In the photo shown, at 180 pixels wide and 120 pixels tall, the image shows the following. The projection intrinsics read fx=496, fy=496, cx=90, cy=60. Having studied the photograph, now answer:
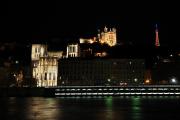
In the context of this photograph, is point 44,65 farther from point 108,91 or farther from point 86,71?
point 108,91

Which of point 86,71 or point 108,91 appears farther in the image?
point 86,71

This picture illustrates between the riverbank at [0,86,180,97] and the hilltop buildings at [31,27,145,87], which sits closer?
the riverbank at [0,86,180,97]

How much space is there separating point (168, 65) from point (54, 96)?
115 ft

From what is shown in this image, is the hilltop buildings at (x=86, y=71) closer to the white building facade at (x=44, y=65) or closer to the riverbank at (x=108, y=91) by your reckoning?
the white building facade at (x=44, y=65)

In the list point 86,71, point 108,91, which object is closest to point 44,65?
point 86,71

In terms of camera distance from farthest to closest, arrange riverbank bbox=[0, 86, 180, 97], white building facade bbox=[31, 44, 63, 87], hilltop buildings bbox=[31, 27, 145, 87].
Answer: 1. white building facade bbox=[31, 44, 63, 87]
2. hilltop buildings bbox=[31, 27, 145, 87]
3. riverbank bbox=[0, 86, 180, 97]

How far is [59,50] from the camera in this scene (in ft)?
436

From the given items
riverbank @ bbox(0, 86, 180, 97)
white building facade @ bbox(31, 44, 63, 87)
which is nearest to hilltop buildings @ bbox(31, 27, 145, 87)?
white building facade @ bbox(31, 44, 63, 87)

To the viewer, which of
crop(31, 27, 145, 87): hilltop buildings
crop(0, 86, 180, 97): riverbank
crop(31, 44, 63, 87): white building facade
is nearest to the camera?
crop(0, 86, 180, 97): riverbank

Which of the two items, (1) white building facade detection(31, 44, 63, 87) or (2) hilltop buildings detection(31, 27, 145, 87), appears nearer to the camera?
(2) hilltop buildings detection(31, 27, 145, 87)

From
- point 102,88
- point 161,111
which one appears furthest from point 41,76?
point 161,111

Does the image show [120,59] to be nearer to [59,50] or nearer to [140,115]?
[59,50]

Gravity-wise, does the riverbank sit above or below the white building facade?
below

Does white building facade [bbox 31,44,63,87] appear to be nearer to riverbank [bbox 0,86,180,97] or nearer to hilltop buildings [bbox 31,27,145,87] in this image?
hilltop buildings [bbox 31,27,145,87]
